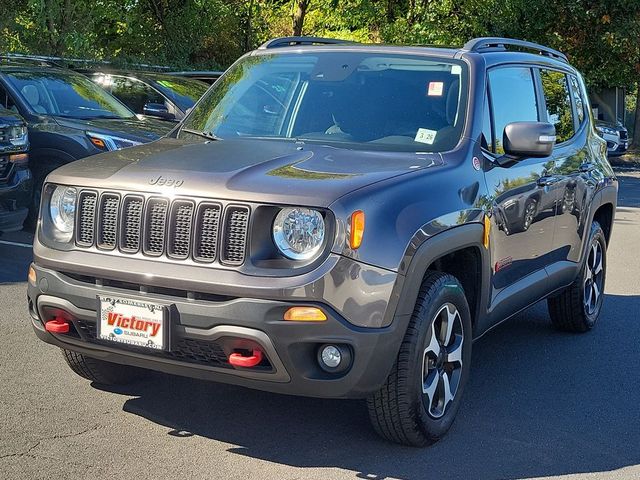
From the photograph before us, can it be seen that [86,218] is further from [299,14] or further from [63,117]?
[299,14]

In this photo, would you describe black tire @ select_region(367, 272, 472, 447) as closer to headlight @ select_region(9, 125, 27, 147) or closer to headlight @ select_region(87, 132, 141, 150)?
headlight @ select_region(9, 125, 27, 147)

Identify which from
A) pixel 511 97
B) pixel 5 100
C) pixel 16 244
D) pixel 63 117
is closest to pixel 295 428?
pixel 511 97

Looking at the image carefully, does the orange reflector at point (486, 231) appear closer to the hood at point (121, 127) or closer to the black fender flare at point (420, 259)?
the black fender flare at point (420, 259)

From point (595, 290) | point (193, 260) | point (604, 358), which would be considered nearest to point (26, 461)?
point (193, 260)

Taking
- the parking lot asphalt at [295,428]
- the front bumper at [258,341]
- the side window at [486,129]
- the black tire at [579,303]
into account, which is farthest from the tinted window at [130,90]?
the front bumper at [258,341]

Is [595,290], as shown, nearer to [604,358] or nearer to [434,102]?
[604,358]

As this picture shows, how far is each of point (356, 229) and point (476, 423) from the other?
1.48m

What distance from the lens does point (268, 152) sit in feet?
15.7

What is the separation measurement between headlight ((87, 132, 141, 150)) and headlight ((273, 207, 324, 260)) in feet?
21.0

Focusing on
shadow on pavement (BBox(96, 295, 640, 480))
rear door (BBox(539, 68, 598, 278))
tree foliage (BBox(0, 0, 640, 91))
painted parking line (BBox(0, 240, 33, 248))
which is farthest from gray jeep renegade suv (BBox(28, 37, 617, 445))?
tree foliage (BBox(0, 0, 640, 91))

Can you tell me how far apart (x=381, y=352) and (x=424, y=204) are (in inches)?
28.0

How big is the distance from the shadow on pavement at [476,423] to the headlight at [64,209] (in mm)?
964

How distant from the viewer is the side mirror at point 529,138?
519 centimetres

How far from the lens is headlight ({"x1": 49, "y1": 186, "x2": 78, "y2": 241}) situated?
4656 millimetres
